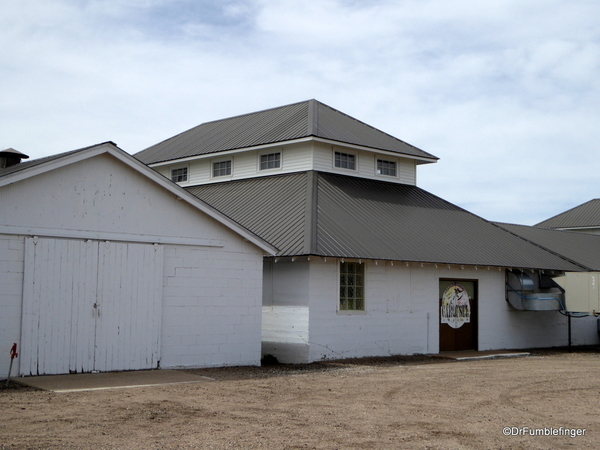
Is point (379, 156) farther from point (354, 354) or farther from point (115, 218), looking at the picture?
point (115, 218)

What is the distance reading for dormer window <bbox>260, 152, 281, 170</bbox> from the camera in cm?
2462

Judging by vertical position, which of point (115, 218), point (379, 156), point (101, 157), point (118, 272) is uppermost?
point (379, 156)

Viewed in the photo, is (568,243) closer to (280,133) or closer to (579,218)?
(579,218)

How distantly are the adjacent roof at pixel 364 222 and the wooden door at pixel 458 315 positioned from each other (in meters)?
1.10

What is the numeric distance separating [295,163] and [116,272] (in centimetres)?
980

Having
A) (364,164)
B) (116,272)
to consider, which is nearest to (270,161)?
(364,164)

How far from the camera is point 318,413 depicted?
422 inches

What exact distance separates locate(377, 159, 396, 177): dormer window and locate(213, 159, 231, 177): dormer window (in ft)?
17.5

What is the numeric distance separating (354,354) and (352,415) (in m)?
9.21

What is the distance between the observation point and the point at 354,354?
19.7m

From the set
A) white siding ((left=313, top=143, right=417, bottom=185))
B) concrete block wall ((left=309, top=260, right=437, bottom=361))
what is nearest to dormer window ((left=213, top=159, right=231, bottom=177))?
white siding ((left=313, top=143, right=417, bottom=185))

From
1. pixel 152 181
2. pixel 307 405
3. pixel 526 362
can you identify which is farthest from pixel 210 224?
pixel 526 362

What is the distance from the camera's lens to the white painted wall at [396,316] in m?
19.0

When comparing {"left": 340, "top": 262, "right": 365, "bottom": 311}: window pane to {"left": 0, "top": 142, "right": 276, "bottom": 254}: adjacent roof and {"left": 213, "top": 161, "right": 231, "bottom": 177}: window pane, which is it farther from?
{"left": 213, "top": 161, "right": 231, "bottom": 177}: window pane
